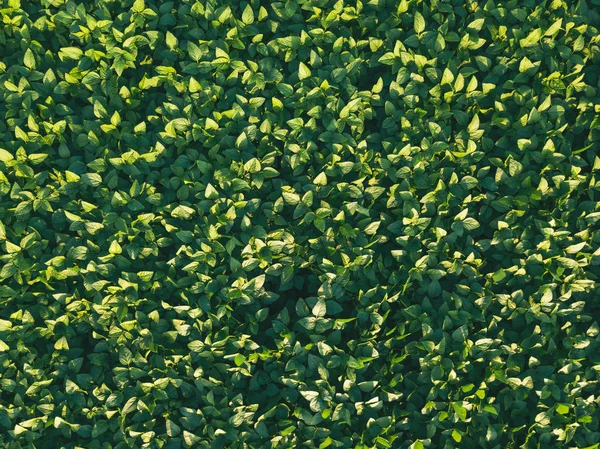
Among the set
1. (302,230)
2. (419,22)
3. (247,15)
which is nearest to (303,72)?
(247,15)

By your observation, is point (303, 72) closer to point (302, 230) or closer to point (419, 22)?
point (419, 22)

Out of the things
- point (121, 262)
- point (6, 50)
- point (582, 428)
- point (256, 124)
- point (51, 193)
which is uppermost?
point (6, 50)

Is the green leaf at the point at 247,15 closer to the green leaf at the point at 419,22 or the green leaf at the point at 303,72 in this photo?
the green leaf at the point at 303,72

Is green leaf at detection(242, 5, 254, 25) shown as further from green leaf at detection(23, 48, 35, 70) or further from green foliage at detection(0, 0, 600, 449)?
green leaf at detection(23, 48, 35, 70)

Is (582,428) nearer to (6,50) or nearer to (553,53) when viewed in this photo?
(553,53)

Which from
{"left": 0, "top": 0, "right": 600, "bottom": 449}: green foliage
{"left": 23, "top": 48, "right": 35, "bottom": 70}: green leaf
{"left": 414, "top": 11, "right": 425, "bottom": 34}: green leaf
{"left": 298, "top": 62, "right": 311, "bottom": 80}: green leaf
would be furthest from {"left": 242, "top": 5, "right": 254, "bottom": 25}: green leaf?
{"left": 23, "top": 48, "right": 35, "bottom": 70}: green leaf

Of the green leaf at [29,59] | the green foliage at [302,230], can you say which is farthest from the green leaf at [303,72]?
the green leaf at [29,59]

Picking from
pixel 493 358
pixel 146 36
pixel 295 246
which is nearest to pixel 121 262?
pixel 295 246

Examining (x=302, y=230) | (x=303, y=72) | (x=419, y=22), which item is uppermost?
(x=419, y=22)

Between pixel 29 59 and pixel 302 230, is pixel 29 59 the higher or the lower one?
the higher one
